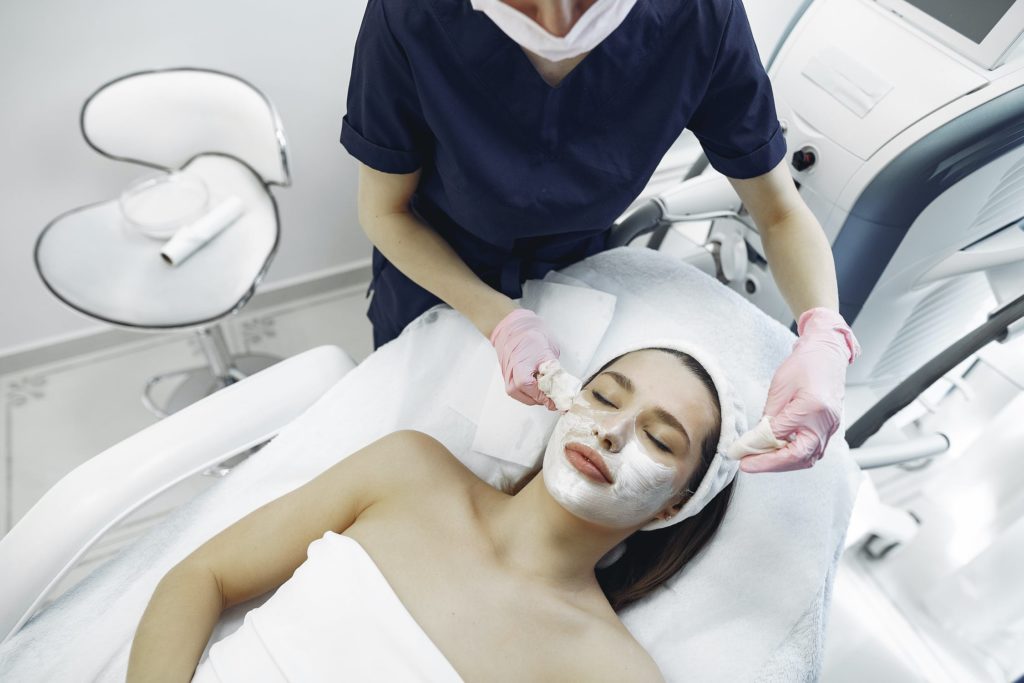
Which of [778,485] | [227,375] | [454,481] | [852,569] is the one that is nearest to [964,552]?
[852,569]

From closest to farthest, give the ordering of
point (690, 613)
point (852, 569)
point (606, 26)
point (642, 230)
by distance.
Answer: point (606, 26), point (690, 613), point (642, 230), point (852, 569)

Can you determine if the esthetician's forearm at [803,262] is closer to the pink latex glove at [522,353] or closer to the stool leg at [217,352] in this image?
the pink latex glove at [522,353]

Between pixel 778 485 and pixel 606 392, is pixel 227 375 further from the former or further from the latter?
pixel 778 485

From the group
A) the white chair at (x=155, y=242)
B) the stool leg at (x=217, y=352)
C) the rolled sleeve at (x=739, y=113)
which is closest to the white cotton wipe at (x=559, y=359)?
the rolled sleeve at (x=739, y=113)

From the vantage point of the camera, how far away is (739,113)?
110cm

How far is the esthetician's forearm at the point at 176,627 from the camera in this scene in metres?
0.95

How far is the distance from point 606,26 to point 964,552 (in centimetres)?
127

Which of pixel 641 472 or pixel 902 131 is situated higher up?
pixel 902 131

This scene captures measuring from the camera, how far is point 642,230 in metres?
1.46

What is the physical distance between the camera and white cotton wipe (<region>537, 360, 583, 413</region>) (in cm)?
104

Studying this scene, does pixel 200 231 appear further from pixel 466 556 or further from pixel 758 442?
pixel 758 442

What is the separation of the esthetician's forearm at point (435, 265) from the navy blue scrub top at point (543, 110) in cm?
6

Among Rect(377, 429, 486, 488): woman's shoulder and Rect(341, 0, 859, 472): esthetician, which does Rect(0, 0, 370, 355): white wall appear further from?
Rect(377, 429, 486, 488): woman's shoulder

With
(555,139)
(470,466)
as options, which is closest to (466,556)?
(470,466)
